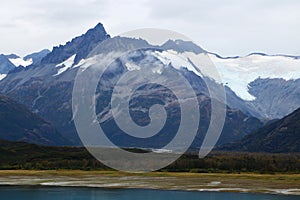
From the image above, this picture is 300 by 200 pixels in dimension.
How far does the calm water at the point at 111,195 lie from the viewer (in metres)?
131

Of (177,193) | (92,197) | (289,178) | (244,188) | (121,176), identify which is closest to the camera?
(92,197)

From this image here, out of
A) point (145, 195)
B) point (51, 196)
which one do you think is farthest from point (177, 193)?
point (51, 196)

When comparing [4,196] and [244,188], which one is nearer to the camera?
[4,196]

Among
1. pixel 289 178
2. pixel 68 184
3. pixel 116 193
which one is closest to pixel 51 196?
pixel 116 193

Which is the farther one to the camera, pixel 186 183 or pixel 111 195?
pixel 186 183

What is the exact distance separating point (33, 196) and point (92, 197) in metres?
14.6

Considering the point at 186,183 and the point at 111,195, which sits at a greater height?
the point at 186,183

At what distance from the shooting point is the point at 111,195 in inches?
5379

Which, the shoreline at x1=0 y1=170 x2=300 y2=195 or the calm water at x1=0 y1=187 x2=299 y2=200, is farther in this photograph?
the shoreline at x1=0 y1=170 x2=300 y2=195

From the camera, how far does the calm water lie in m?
131

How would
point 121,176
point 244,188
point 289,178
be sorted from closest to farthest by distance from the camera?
point 244,188
point 289,178
point 121,176

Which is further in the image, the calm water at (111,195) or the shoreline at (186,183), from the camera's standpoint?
the shoreline at (186,183)

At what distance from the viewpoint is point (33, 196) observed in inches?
5335

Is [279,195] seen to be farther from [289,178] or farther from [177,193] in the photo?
[289,178]
